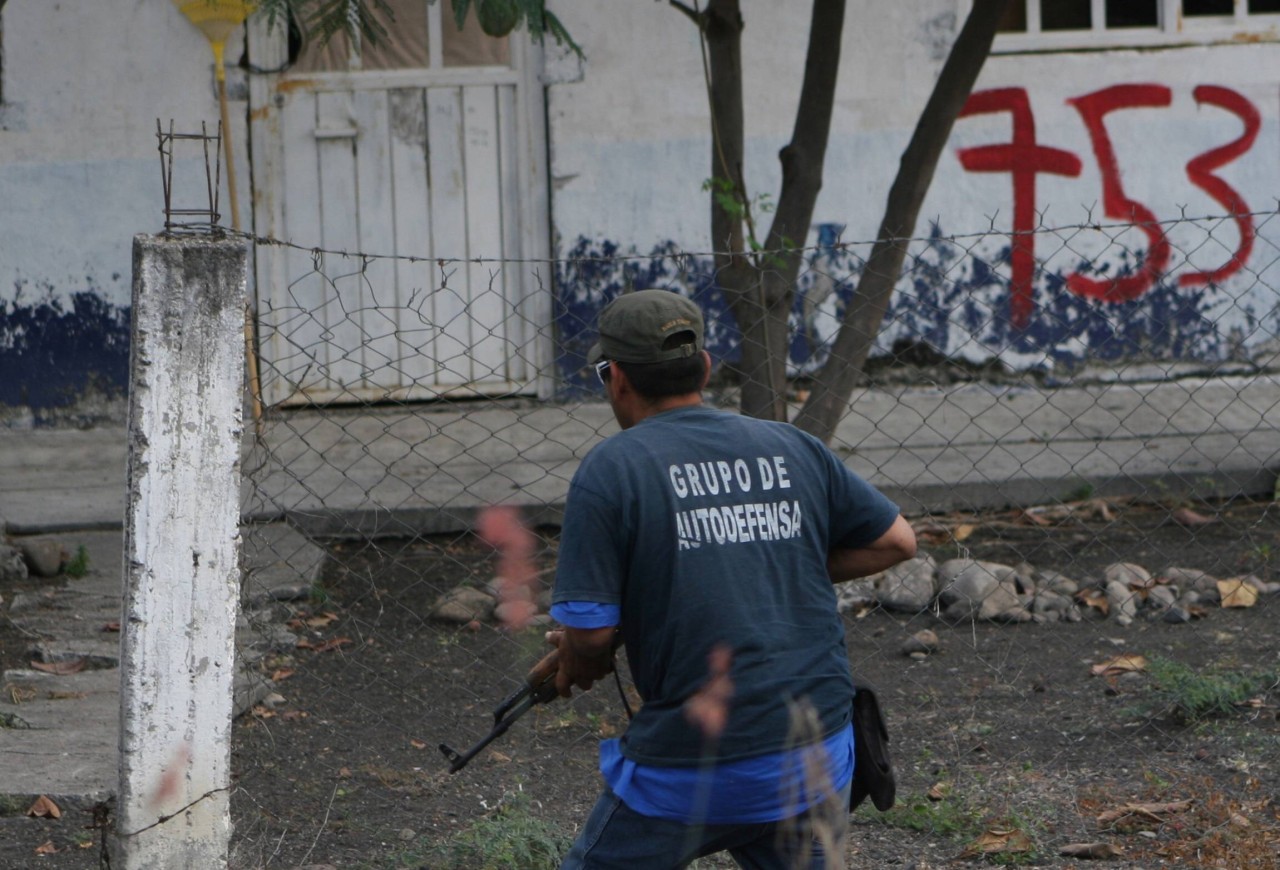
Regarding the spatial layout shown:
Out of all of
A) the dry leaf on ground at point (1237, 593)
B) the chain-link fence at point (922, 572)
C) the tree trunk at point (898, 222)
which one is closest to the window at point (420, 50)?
the chain-link fence at point (922, 572)

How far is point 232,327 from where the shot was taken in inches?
122

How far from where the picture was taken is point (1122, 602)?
5461mm

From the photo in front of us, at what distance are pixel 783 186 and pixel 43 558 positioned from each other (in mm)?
3275

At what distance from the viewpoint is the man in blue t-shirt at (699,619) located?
2.44 meters

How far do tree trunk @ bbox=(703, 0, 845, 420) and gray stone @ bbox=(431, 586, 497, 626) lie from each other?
122cm

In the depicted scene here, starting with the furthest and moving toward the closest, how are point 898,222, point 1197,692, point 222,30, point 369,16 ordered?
1. point 222,30
2. point 898,222
3. point 369,16
4. point 1197,692

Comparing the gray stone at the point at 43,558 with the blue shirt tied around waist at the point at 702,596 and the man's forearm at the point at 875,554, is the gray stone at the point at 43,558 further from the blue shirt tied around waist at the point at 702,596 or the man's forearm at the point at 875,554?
the man's forearm at the point at 875,554

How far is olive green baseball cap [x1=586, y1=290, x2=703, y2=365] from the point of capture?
2.53 metres

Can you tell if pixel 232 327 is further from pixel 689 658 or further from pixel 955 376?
pixel 955 376

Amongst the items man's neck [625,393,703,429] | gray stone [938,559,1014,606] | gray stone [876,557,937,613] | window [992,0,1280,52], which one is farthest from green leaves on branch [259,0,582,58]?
window [992,0,1280,52]

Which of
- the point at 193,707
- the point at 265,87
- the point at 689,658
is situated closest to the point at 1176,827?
the point at 689,658

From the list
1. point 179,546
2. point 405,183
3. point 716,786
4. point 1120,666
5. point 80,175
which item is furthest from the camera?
point 405,183

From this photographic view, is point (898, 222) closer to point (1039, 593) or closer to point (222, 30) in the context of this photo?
point (1039, 593)

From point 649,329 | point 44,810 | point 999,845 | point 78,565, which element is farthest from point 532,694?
point 78,565
